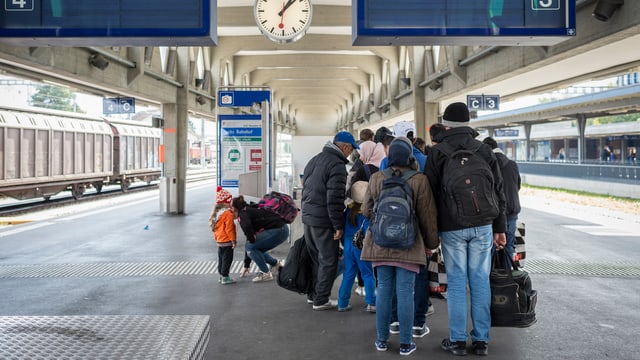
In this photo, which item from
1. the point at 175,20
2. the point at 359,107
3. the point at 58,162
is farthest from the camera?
the point at 359,107

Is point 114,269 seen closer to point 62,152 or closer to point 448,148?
point 448,148

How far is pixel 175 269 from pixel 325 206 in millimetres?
3237

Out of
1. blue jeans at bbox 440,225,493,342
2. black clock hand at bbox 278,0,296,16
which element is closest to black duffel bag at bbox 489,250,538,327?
blue jeans at bbox 440,225,493,342

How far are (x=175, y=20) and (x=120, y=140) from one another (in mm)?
20030

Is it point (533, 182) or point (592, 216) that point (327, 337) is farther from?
point (533, 182)

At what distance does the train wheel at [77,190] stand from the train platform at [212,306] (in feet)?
29.9

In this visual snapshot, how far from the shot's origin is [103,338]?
2008mm

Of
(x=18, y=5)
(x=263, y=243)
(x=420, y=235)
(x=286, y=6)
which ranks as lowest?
(x=263, y=243)

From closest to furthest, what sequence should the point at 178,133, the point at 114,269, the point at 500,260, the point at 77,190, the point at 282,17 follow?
the point at 500,260 → the point at 114,269 → the point at 282,17 → the point at 178,133 → the point at 77,190

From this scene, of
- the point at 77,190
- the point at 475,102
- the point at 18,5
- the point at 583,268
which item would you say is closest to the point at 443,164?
the point at 583,268

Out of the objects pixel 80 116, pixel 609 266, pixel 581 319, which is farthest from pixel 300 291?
pixel 80 116

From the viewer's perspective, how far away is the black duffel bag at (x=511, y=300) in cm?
407

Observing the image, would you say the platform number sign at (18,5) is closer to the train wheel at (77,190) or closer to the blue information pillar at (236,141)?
the blue information pillar at (236,141)

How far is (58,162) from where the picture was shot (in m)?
18.4
